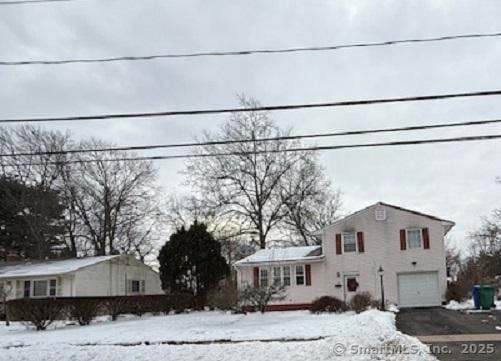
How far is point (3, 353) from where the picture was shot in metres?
15.1

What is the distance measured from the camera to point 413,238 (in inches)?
1238

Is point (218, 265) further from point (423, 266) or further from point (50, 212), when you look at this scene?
point (50, 212)

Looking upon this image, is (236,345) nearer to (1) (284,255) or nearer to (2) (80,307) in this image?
(2) (80,307)

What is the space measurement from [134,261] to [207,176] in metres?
8.70

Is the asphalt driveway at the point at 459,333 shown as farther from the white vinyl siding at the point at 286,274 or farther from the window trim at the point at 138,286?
the window trim at the point at 138,286

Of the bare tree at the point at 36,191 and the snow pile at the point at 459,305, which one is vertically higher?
the bare tree at the point at 36,191

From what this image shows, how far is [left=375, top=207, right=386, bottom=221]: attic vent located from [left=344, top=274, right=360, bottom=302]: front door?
137 inches

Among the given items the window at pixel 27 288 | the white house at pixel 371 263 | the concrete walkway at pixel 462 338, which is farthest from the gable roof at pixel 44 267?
the concrete walkway at pixel 462 338

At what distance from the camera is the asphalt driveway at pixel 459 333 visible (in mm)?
12414

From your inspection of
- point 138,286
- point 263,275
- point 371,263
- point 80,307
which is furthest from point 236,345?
point 138,286

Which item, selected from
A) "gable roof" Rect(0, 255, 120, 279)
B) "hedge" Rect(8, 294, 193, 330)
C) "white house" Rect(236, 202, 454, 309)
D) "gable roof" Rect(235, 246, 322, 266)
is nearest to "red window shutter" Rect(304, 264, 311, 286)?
"white house" Rect(236, 202, 454, 309)

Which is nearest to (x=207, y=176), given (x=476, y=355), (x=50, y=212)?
(x=50, y=212)

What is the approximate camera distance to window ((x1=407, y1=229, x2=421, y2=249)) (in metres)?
31.3

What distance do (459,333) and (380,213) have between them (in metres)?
16.1
